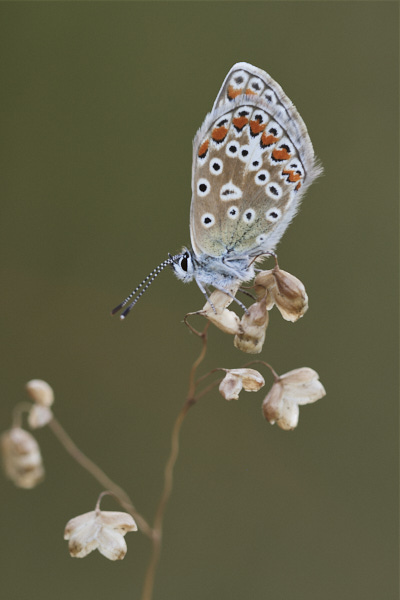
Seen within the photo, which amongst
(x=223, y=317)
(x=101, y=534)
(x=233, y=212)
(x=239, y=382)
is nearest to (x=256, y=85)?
(x=233, y=212)

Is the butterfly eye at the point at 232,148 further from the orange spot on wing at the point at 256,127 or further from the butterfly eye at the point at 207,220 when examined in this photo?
the butterfly eye at the point at 207,220

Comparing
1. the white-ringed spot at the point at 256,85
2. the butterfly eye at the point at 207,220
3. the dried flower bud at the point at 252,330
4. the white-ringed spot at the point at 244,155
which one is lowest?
the dried flower bud at the point at 252,330

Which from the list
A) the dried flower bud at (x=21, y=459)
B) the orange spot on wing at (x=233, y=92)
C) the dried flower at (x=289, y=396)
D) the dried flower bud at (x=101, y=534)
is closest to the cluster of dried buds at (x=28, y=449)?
the dried flower bud at (x=21, y=459)

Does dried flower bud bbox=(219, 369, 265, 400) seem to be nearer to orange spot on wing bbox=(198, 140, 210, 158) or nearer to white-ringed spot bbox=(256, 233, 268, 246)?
white-ringed spot bbox=(256, 233, 268, 246)

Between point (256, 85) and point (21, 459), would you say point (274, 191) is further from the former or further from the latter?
point (21, 459)

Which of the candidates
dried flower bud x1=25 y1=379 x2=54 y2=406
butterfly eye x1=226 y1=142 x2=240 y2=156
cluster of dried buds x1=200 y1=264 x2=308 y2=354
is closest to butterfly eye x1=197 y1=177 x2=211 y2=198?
butterfly eye x1=226 y1=142 x2=240 y2=156

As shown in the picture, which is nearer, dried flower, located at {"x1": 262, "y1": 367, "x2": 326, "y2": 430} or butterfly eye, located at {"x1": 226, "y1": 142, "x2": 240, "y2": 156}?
dried flower, located at {"x1": 262, "y1": 367, "x2": 326, "y2": 430}

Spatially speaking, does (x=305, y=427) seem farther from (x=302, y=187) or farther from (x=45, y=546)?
(x=302, y=187)
